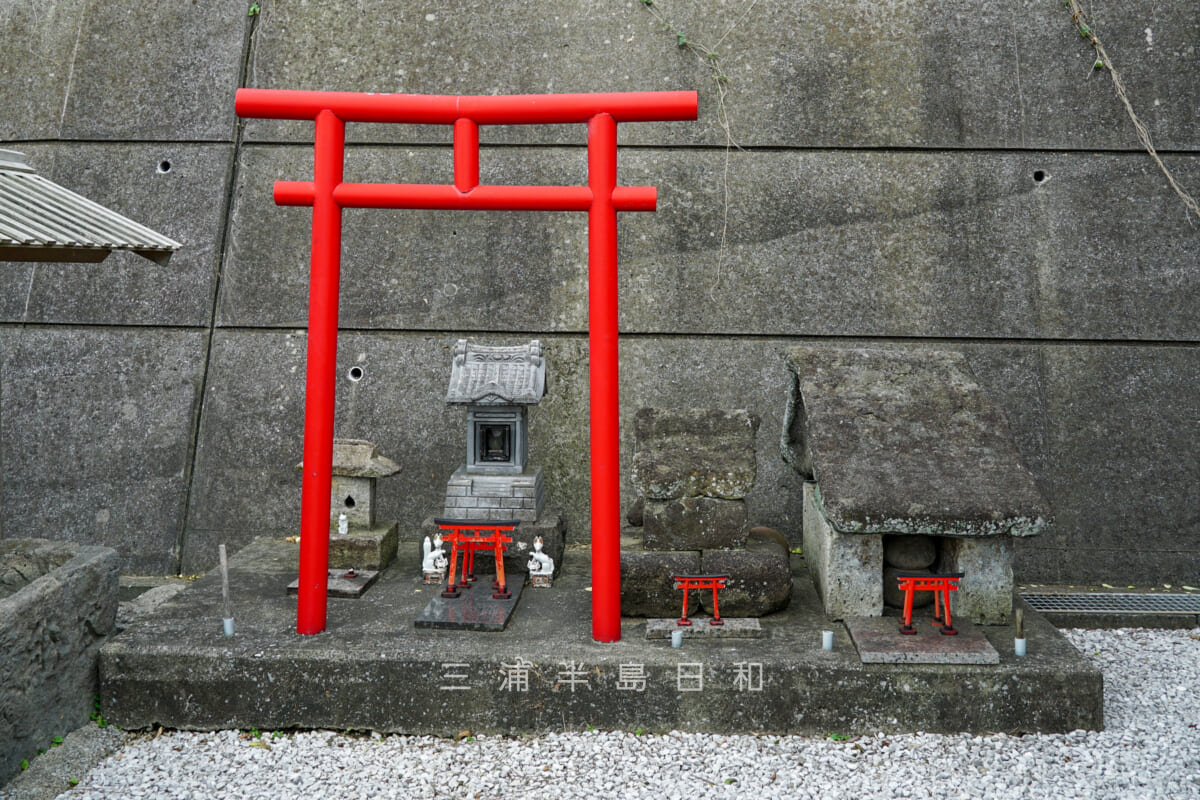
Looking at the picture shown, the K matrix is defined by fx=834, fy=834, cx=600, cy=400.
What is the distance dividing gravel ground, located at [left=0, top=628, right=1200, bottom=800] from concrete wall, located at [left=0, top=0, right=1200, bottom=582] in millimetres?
2276

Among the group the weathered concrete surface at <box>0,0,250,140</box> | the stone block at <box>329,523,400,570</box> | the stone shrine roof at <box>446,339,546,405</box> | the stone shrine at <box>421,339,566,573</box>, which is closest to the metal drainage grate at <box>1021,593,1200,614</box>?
the stone shrine at <box>421,339,566,573</box>

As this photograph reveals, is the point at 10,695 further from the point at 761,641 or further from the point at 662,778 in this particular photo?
the point at 761,641

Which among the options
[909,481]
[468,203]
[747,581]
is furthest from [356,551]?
[909,481]

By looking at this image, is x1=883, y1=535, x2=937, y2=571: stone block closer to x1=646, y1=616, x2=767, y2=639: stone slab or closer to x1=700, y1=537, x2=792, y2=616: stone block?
x1=700, y1=537, x2=792, y2=616: stone block

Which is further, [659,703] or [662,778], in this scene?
[659,703]

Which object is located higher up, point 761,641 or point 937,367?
point 937,367

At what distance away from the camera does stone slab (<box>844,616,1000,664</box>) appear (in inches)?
137

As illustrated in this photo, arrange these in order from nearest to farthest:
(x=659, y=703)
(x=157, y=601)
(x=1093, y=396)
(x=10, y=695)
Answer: (x=10, y=695), (x=659, y=703), (x=157, y=601), (x=1093, y=396)

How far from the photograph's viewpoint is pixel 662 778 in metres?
3.23

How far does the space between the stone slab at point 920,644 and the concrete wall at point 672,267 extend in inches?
73.7

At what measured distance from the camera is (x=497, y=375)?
478 centimetres

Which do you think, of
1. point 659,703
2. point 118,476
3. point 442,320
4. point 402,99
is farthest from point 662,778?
point 118,476

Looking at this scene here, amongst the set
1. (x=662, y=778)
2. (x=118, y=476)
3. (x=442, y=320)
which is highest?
(x=442, y=320)

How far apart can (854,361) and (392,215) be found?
134 inches
